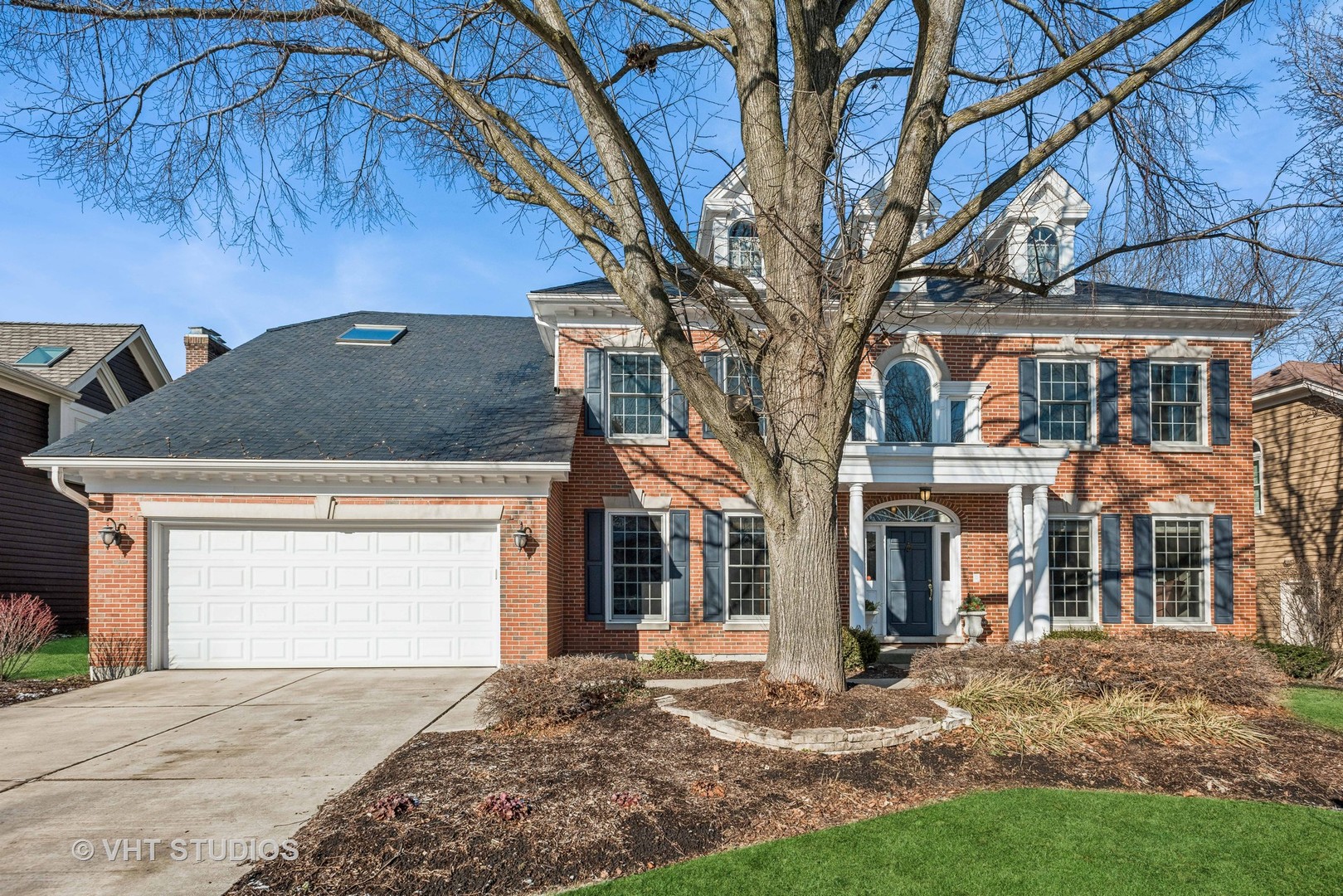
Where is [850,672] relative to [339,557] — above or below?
below

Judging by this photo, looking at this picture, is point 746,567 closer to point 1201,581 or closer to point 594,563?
point 594,563

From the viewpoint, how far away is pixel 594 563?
12914mm

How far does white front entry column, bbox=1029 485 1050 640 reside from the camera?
12.3 metres

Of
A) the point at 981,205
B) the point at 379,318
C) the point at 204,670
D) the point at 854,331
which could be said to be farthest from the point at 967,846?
the point at 379,318

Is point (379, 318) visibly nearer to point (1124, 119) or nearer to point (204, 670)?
point (204, 670)

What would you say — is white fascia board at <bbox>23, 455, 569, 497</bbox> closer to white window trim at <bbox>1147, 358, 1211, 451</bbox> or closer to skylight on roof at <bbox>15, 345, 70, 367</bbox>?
skylight on roof at <bbox>15, 345, 70, 367</bbox>

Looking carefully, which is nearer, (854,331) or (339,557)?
(854,331)

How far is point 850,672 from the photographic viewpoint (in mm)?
10281

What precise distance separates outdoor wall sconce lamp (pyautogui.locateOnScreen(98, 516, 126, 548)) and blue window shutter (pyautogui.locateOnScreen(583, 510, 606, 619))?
6451 mm

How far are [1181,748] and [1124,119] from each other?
5.87m

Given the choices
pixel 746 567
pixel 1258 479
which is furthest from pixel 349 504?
pixel 1258 479

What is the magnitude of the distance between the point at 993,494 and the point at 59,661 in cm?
1512

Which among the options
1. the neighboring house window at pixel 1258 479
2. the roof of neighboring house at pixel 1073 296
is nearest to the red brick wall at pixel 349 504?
the roof of neighboring house at pixel 1073 296

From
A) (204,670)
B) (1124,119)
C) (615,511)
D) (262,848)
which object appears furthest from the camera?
(615,511)
